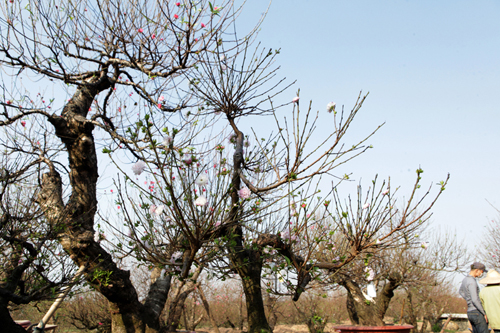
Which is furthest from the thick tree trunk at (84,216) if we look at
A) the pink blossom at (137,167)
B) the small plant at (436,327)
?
the small plant at (436,327)

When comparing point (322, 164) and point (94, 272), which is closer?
point (322, 164)

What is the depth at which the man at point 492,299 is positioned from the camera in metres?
4.36

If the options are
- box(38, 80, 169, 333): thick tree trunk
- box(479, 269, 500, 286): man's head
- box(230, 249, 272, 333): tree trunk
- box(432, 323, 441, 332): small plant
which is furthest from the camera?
box(432, 323, 441, 332): small plant

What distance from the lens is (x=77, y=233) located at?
4250 millimetres

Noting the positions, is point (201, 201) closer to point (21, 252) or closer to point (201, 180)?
point (201, 180)

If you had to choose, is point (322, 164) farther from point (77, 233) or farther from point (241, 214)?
point (77, 233)

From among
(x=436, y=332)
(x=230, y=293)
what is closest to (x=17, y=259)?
(x=230, y=293)

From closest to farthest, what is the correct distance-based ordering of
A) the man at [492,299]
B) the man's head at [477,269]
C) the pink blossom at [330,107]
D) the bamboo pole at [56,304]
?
the pink blossom at [330,107] < the bamboo pole at [56,304] < the man at [492,299] < the man's head at [477,269]

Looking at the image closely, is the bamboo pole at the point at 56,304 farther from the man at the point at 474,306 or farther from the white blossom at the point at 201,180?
the man at the point at 474,306

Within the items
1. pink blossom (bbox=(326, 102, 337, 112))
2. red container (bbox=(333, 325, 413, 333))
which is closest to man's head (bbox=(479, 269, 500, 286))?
red container (bbox=(333, 325, 413, 333))

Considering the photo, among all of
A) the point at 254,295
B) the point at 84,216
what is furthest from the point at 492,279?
the point at 84,216

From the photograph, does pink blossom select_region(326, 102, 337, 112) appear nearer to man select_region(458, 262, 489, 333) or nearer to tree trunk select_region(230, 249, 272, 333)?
tree trunk select_region(230, 249, 272, 333)

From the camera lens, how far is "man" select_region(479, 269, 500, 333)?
14.3 feet

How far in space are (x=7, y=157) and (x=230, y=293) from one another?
12.8 metres
